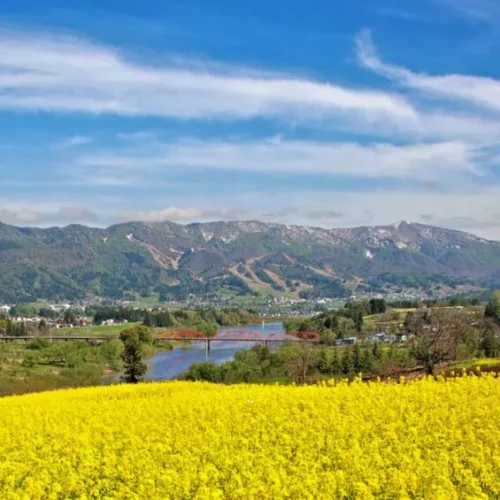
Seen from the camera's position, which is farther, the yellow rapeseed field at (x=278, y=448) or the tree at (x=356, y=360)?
the tree at (x=356, y=360)

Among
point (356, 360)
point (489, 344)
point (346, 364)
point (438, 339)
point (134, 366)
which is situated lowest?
point (346, 364)

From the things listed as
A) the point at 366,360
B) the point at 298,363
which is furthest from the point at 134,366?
the point at 366,360

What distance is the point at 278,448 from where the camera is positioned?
12.5m

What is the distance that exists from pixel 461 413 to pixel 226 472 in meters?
5.98

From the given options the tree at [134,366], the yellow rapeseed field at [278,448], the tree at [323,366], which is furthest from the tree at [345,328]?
the yellow rapeseed field at [278,448]

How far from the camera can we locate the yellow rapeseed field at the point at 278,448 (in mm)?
9461

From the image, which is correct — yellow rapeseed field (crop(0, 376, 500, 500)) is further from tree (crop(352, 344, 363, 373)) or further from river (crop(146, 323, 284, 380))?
river (crop(146, 323, 284, 380))

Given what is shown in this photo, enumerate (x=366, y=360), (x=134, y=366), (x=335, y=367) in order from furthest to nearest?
(x=335, y=367)
(x=366, y=360)
(x=134, y=366)

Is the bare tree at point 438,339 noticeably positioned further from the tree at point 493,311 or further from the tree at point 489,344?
the tree at point 493,311

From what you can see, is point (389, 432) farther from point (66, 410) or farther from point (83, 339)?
point (83, 339)

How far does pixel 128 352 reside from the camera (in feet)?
306

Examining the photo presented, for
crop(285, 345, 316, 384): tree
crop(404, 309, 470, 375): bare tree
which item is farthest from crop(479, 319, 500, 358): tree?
crop(404, 309, 470, 375): bare tree

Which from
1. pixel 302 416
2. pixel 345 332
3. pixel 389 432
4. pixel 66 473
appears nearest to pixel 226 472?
pixel 66 473

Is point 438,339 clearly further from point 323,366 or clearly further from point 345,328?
point 345,328
